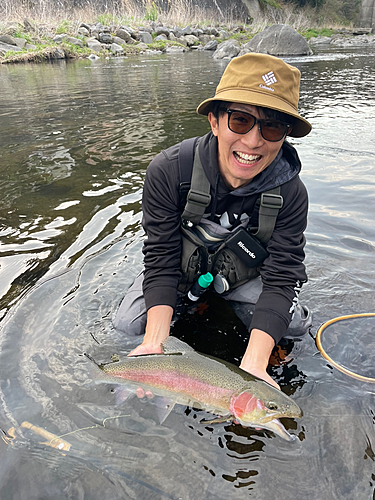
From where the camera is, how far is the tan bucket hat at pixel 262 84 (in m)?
2.22

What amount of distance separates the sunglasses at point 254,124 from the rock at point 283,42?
2582 centimetres

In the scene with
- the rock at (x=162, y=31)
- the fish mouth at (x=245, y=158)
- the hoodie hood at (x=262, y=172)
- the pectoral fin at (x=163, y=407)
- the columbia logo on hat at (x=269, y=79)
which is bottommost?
the pectoral fin at (x=163, y=407)

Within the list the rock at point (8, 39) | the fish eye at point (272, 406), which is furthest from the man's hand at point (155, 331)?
the rock at point (8, 39)

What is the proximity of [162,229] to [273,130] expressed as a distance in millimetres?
1047

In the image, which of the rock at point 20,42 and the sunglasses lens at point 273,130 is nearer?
the sunglasses lens at point 273,130

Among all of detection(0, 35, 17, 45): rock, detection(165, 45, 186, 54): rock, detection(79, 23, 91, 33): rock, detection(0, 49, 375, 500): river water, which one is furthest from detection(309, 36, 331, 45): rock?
detection(0, 49, 375, 500): river water

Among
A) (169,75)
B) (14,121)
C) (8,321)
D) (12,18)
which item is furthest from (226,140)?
(12,18)

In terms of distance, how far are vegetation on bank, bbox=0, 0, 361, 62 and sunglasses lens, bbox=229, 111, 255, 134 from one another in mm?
24652

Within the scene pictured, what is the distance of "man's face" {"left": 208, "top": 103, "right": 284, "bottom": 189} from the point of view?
2.33 meters

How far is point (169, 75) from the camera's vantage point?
56.6ft

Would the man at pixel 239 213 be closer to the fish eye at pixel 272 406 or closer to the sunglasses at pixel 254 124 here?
the sunglasses at pixel 254 124

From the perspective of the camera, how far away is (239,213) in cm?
279

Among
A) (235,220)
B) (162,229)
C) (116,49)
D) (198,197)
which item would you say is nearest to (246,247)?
(235,220)

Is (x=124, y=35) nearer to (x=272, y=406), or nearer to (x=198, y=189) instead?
(x=198, y=189)
